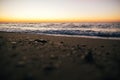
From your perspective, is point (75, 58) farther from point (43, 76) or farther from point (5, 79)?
point (5, 79)

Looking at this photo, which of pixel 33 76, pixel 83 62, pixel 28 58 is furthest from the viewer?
pixel 28 58

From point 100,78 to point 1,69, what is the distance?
172cm

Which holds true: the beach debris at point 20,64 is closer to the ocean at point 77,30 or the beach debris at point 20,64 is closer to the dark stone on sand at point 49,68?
the dark stone on sand at point 49,68

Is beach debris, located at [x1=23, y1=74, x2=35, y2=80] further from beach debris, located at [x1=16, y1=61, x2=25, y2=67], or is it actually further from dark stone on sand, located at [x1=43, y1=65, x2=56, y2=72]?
beach debris, located at [x1=16, y1=61, x2=25, y2=67]

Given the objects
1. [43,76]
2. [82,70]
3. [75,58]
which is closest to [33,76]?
[43,76]

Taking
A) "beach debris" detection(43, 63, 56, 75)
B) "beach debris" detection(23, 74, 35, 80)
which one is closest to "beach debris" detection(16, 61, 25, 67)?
"beach debris" detection(43, 63, 56, 75)

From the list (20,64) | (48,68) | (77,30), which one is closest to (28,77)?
(48,68)

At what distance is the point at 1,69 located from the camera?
3.32 metres

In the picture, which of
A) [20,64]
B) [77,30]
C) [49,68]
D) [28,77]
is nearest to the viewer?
[28,77]

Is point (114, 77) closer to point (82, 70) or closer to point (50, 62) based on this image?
point (82, 70)

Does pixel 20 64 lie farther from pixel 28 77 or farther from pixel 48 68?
pixel 28 77

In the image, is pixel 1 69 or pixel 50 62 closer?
pixel 1 69

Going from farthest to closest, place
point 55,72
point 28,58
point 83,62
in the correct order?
point 28,58 → point 83,62 → point 55,72

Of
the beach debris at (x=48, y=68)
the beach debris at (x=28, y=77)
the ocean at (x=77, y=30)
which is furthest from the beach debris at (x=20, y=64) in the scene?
the ocean at (x=77, y=30)
